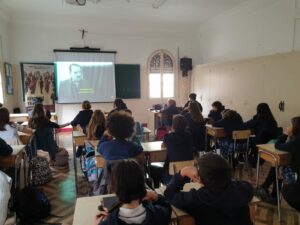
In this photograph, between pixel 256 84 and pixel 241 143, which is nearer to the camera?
pixel 241 143

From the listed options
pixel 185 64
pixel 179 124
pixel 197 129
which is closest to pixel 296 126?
pixel 179 124

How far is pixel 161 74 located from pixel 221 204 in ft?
25.5

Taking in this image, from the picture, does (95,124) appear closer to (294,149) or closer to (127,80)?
(294,149)

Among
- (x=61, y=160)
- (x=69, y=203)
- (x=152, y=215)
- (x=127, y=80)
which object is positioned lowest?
(x=69, y=203)

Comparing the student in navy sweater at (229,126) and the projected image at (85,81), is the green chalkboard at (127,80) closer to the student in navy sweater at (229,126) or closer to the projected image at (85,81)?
the projected image at (85,81)

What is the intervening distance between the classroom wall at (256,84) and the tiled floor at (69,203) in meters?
1.38

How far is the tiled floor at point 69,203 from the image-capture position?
2.88 m

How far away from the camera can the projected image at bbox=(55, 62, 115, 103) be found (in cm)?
793

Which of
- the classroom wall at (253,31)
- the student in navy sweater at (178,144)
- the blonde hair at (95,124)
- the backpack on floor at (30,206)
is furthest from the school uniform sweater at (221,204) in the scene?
the classroom wall at (253,31)

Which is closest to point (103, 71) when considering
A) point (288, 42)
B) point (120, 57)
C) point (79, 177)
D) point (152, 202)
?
point (120, 57)

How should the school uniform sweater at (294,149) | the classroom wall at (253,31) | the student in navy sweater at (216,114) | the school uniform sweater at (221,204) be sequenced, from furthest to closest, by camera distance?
the student in navy sweater at (216,114) → the classroom wall at (253,31) → the school uniform sweater at (294,149) → the school uniform sweater at (221,204)

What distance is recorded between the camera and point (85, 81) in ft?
26.8

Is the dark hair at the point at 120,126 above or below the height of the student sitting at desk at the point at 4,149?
above

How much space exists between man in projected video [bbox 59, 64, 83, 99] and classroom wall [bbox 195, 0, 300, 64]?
13.6ft
